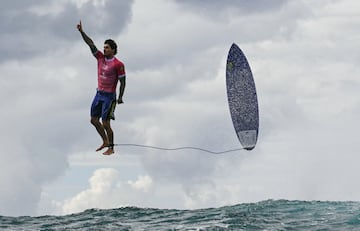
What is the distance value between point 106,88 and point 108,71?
676 mm

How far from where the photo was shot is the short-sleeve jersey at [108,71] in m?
22.1

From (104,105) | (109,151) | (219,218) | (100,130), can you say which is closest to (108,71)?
(104,105)

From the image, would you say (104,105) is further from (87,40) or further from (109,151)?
(87,40)

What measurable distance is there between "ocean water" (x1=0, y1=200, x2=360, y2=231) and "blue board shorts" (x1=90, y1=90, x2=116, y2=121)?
4177 mm

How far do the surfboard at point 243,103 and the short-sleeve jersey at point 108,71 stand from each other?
250 inches

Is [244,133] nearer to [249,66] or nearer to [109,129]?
[249,66]

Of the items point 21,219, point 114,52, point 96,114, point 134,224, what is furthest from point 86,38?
point 21,219

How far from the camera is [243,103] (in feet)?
88.6

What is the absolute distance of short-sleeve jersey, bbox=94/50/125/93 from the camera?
72.4 feet

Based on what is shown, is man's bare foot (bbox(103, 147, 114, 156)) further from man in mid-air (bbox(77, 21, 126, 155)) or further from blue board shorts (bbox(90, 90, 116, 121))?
blue board shorts (bbox(90, 90, 116, 121))

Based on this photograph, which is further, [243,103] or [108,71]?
[243,103]

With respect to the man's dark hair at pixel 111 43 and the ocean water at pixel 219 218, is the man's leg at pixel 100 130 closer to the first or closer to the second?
the man's dark hair at pixel 111 43

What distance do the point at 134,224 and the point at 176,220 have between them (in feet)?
5.49

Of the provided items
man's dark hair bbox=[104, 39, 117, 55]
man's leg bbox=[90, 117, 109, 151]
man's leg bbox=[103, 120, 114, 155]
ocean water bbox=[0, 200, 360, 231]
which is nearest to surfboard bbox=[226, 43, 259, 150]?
ocean water bbox=[0, 200, 360, 231]
